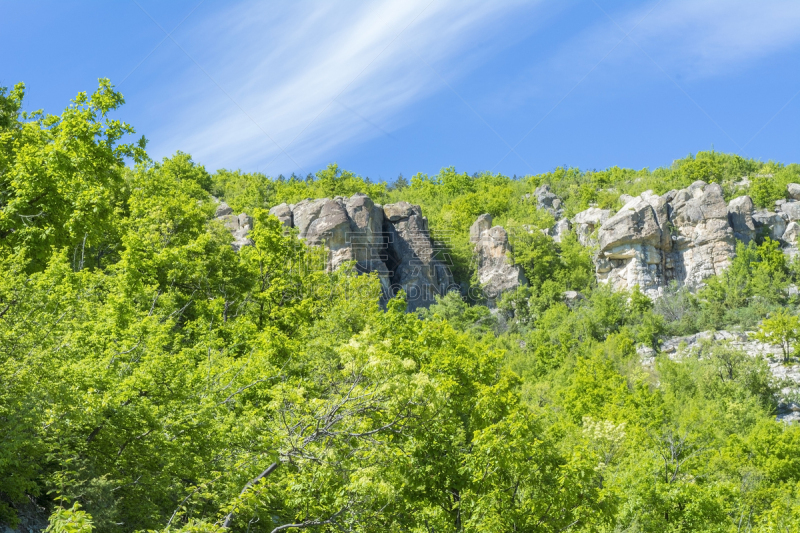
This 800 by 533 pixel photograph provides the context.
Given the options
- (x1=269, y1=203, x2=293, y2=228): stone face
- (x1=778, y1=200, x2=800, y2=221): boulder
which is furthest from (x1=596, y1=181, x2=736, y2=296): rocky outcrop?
(x1=269, y1=203, x2=293, y2=228): stone face

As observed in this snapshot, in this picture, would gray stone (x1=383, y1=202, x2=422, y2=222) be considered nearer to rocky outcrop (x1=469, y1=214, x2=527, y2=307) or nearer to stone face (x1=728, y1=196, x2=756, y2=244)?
rocky outcrop (x1=469, y1=214, x2=527, y2=307)

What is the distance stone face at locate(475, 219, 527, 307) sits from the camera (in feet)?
215

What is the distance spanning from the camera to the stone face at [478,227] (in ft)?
235

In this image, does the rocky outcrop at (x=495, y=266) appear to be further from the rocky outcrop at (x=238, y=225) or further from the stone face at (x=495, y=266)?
the rocky outcrop at (x=238, y=225)

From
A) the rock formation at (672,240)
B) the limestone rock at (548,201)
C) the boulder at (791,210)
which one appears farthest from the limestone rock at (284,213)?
the boulder at (791,210)

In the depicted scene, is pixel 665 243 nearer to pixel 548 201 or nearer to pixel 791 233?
pixel 791 233

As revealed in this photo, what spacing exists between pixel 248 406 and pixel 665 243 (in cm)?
6058

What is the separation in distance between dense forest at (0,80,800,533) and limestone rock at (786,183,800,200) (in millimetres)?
48938

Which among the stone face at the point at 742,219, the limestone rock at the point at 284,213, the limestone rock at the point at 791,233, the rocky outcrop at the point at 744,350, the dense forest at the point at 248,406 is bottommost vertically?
the rocky outcrop at the point at 744,350

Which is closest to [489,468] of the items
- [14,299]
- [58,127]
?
[14,299]

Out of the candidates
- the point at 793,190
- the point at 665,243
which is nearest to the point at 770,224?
the point at 793,190

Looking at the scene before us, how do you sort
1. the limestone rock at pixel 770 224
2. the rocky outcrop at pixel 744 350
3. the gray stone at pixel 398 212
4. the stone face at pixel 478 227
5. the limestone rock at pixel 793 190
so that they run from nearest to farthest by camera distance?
the rocky outcrop at pixel 744 350 → the gray stone at pixel 398 212 → the limestone rock at pixel 770 224 → the stone face at pixel 478 227 → the limestone rock at pixel 793 190

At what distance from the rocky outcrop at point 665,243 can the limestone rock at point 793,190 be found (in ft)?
41.7

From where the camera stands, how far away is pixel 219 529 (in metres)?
6.45
